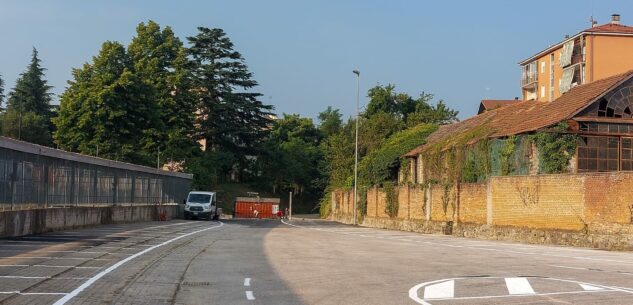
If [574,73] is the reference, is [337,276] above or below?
below

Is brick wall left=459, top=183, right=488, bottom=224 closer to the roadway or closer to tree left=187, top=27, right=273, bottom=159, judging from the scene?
the roadway

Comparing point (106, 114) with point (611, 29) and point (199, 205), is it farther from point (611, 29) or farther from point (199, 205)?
point (611, 29)

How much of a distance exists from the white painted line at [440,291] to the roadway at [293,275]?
17mm

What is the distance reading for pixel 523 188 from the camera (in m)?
33.7

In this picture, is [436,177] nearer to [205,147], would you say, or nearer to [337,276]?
[337,276]

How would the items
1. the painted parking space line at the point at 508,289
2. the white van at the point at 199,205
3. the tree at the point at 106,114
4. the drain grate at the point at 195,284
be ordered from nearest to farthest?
the painted parking space line at the point at 508,289
the drain grate at the point at 195,284
the white van at the point at 199,205
the tree at the point at 106,114

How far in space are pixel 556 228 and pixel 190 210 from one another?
34.1 m

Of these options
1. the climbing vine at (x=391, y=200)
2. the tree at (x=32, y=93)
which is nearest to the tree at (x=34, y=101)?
the tree at (x=32, y=93)

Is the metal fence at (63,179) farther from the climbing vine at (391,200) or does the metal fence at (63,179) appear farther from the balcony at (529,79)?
the balcony at (529,79)

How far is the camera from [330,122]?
12412 cm

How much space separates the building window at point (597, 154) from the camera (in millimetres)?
37906

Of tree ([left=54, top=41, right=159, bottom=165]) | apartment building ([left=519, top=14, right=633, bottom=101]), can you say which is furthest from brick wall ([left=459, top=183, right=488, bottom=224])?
apartment building ([left=519, top=14, right=633, bottom=101])

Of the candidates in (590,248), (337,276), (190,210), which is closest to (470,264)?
(337,276)

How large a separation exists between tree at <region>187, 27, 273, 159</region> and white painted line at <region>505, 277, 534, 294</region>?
6971 centimetres
